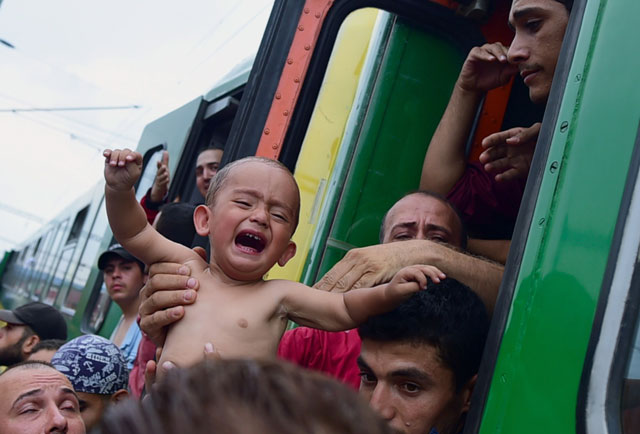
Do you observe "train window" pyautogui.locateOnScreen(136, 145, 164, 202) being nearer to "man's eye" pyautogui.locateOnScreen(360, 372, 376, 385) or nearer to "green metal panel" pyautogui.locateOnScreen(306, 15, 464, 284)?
"green metal panel" pyautogui.locateOnScreen(306, 15, 464, 284)

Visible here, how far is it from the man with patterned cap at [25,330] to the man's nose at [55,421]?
2.45 metres

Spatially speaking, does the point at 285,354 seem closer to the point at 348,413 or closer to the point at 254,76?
the point at 254,76

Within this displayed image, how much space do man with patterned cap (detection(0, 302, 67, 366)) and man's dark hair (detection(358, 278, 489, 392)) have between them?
10.9ft

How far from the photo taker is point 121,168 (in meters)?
1.80

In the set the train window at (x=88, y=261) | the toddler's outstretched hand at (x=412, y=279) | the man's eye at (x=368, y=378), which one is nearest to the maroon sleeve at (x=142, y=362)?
the man's eye at (x=368, y=378)

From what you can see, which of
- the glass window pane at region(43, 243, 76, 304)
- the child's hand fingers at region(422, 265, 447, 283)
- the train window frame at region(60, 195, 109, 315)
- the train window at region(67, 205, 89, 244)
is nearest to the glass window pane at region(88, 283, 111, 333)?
the train window frame at region(60, 195, 109, 315)

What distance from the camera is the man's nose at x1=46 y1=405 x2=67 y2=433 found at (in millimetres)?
1979

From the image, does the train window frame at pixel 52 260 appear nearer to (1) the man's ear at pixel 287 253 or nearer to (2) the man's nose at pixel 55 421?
(2) the man's nose at pixel 55 421

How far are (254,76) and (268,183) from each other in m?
0.60

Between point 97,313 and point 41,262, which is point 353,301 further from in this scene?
point 41,262

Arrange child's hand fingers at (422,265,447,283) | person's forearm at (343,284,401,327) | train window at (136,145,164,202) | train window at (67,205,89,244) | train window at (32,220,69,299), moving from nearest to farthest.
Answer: child's hand fingers at (422,265,447,283), person's forearm at (343,284,401,327), train window at (136,145,164,202), train window at (67,205,89,244), train window at (32,220,69,299)

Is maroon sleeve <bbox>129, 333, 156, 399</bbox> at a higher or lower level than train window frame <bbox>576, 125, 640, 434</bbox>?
lower

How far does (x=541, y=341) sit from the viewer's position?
108 cm

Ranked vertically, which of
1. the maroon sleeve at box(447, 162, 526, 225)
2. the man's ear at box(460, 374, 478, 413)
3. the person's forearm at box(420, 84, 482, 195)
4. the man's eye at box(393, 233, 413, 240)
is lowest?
the man's ear at box(460, 374, 478, 413)
